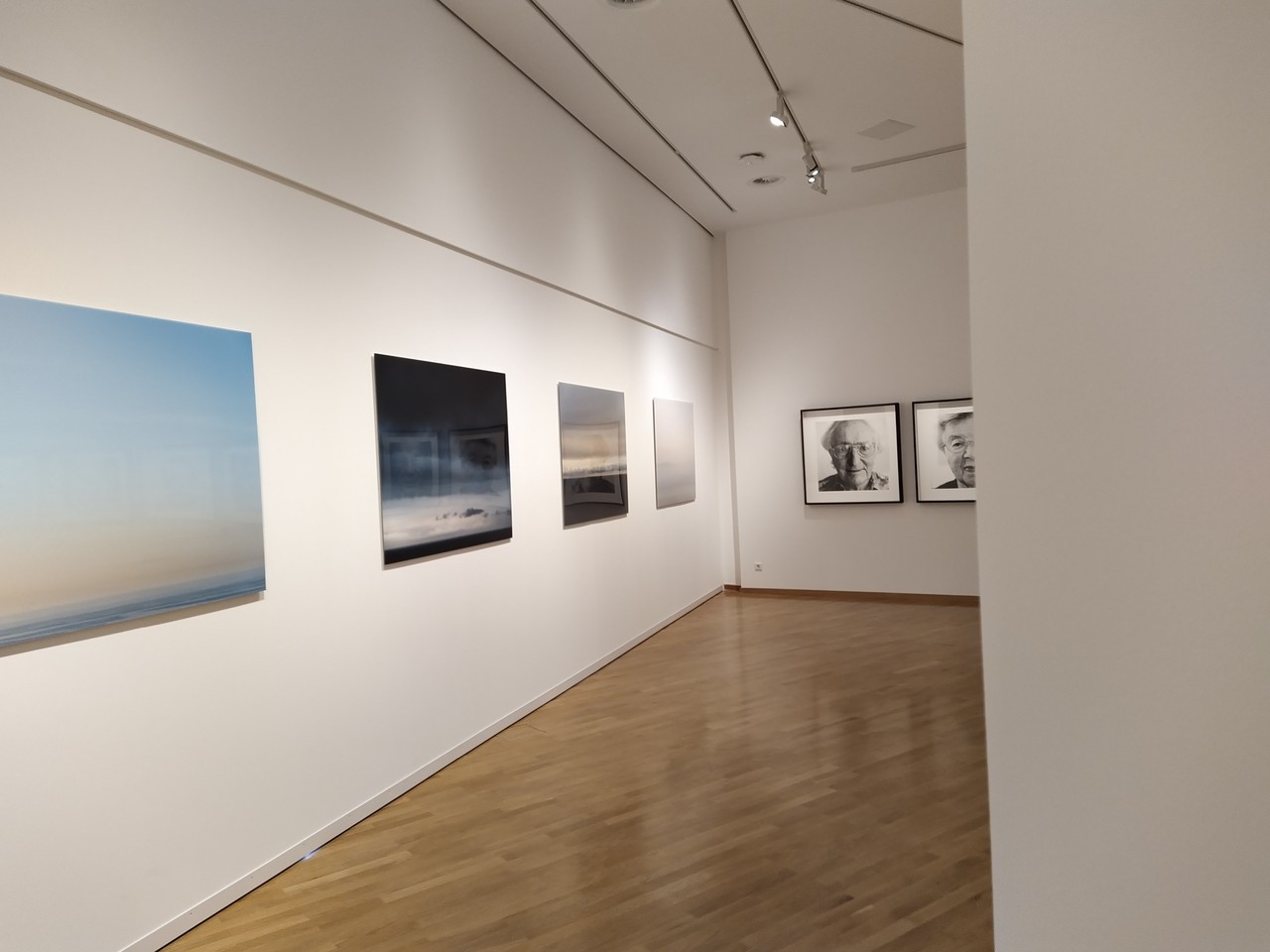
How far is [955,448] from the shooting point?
407 inches

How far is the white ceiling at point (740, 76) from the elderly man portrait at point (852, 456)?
10.7ft

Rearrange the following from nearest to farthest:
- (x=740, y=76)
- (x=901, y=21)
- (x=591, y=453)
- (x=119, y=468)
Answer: (x=119, y=468) < (x=901, y=21) < (x=740, y=76) < (x=591, y=453)

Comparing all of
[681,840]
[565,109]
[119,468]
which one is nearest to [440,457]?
Result: [119,468]

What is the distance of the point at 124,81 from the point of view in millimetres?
3193

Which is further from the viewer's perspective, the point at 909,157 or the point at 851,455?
the point at 851,455

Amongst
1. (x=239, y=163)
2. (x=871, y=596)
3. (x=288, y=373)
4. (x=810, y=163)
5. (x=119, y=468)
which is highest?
(x=810, y=163)

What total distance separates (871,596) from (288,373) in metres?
8.71

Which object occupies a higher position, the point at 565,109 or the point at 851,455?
A: the point at 565,109

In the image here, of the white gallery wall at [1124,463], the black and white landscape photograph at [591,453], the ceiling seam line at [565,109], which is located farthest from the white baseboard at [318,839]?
the ceiling seam line at [565,109]

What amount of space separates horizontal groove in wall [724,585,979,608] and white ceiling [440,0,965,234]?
534cm

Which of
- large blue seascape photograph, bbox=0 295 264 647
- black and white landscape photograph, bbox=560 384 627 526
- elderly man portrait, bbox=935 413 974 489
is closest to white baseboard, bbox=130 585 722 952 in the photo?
large blue seascape photograph, bbox=0 295 264 647

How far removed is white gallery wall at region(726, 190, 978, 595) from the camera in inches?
408

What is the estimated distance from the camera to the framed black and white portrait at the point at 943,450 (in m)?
10.3

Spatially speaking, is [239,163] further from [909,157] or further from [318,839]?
[909,157]
